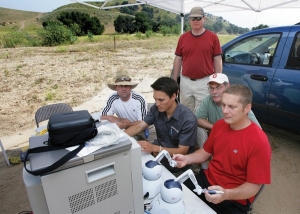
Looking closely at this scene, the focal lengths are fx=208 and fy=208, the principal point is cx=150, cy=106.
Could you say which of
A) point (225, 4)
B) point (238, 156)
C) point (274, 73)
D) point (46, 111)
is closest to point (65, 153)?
point (238, 156)

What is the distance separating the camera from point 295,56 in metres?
2.60

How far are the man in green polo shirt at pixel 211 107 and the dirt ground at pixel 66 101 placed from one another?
98 cm

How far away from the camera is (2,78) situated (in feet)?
25.9

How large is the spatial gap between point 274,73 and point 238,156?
191cm

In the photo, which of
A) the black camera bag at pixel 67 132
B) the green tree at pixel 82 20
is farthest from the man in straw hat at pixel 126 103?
the green tree at pixel 82 20

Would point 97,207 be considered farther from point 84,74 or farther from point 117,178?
point 84,74

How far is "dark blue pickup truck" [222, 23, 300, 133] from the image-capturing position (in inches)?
101

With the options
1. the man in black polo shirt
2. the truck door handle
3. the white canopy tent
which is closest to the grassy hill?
the white canopy tent

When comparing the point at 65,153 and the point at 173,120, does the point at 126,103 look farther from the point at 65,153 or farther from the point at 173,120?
the point at 65,153

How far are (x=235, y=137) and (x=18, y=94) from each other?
6764 mm

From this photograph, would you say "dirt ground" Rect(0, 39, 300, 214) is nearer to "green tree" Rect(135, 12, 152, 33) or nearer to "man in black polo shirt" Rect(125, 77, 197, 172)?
"man in black polo shirt" Rect(125, 77, 197, 172)

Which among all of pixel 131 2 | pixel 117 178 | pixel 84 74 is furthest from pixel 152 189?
pixel 84 74

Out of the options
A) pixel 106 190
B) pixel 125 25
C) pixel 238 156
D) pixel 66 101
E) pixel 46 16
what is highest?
pixel 46 16

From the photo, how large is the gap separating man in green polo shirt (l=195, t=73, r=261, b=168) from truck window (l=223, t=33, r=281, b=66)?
1.28 meters
